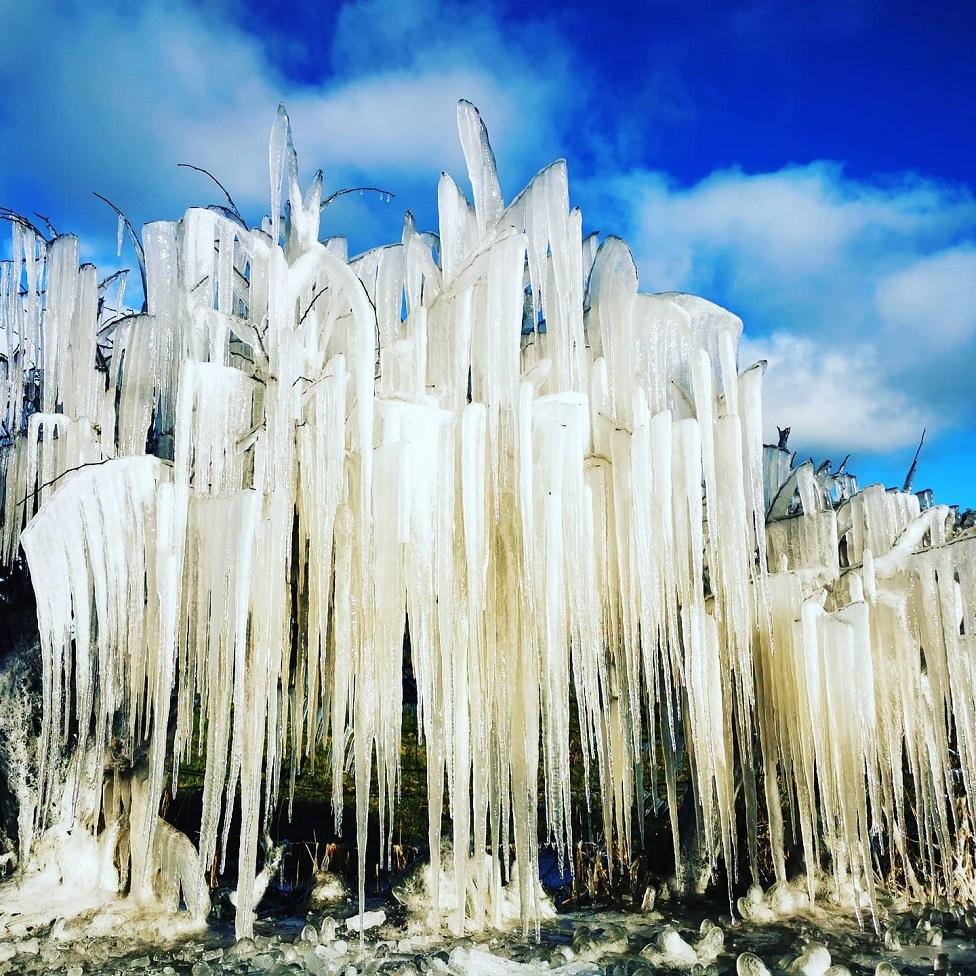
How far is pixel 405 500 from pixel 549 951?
3.20 m

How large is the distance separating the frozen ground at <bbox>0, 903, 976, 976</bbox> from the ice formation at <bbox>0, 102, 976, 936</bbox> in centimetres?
59

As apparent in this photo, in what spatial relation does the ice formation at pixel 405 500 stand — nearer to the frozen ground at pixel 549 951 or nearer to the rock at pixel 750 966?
the frozen ground at pixel 549 951

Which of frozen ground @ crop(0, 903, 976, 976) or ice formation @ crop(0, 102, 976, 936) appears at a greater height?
ice formation @ crop(0, 102, 976, 936)

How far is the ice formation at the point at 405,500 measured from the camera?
13.3 ft

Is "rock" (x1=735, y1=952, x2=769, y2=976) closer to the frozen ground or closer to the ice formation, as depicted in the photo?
the frozen ground

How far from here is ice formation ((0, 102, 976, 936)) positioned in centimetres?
404

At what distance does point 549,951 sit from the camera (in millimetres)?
5141

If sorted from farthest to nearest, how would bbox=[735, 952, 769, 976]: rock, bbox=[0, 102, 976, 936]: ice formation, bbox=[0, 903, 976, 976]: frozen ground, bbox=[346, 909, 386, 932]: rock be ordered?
bbox=[346, 909, 386, 932]: rock
bbox=[0, 903, 976, 976]: frozen ground
bbox=[735, 952, 769, 976]: rock
bbox=[0, 102, 976, 936]: ice formation

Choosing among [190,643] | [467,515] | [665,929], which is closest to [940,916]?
[665,929]

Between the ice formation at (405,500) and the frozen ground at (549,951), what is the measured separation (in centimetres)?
59

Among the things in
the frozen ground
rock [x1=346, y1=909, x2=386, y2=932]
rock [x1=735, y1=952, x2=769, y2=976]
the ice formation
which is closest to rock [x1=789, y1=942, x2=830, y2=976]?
the frozen ground

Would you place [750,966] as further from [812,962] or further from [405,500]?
[405,500]

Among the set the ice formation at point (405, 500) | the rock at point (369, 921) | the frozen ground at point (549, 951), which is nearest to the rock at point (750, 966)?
the frozen ground at point (549, 951)

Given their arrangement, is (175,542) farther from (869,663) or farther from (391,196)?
(869,663)
